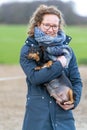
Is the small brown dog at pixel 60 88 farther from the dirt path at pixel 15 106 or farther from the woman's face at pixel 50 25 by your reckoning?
the dirt path at pixel 15 106

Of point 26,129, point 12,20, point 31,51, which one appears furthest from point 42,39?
point 12,20

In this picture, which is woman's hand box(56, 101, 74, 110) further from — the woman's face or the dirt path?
the dirt path

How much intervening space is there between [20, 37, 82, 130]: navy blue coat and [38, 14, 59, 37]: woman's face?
5.3 inches

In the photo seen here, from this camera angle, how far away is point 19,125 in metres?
8.80

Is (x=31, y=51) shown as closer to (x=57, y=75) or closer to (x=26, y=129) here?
(x=57, y=75)

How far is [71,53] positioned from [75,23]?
70738 mm

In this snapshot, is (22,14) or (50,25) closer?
(50,25)

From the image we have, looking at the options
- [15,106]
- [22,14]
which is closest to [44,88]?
[15,106]

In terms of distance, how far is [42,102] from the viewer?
489 centimetres

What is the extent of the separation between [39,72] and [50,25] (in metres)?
0.40

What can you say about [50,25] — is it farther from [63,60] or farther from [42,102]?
[42,102]

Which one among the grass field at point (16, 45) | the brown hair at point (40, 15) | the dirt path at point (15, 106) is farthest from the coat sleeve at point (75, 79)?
the grass field at point (16, 45)

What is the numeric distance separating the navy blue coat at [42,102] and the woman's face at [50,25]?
14 centimetres

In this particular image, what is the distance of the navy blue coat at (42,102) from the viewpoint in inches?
191
